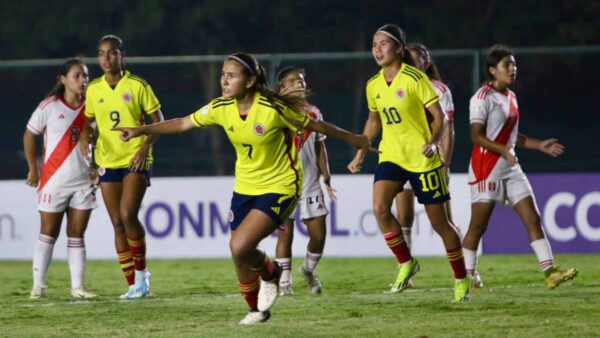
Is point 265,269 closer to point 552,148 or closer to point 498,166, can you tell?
point 552,148

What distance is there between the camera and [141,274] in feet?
41.5

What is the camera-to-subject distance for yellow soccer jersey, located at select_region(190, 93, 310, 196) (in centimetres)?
988

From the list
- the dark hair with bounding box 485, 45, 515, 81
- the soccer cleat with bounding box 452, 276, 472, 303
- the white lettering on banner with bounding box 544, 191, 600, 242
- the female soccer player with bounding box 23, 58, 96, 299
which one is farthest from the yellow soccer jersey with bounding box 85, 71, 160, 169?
the white lettering on banner with bounding box 544, 191, 600, 242

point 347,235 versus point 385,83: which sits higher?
point 385,83

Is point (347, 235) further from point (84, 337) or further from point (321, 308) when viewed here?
point (84, 337)

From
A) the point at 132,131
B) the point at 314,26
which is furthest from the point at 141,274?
the point at 314,26

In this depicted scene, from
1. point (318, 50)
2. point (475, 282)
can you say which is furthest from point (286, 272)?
point (318, 50)

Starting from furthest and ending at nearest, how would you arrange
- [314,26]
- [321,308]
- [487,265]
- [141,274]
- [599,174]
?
[314,26] → [599,174] → [487,265] → [141,274] → [321,308]

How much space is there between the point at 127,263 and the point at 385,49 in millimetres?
3149

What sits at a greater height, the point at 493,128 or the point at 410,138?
the point at 493,128

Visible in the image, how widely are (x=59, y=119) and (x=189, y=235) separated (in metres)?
5.94

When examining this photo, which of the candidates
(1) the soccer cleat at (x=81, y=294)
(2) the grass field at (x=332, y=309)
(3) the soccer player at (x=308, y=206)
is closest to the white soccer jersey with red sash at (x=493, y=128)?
(2) the grass field at (x=332, y=309)

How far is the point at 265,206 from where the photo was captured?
9922mm

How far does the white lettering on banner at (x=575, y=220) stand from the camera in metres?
18.3
